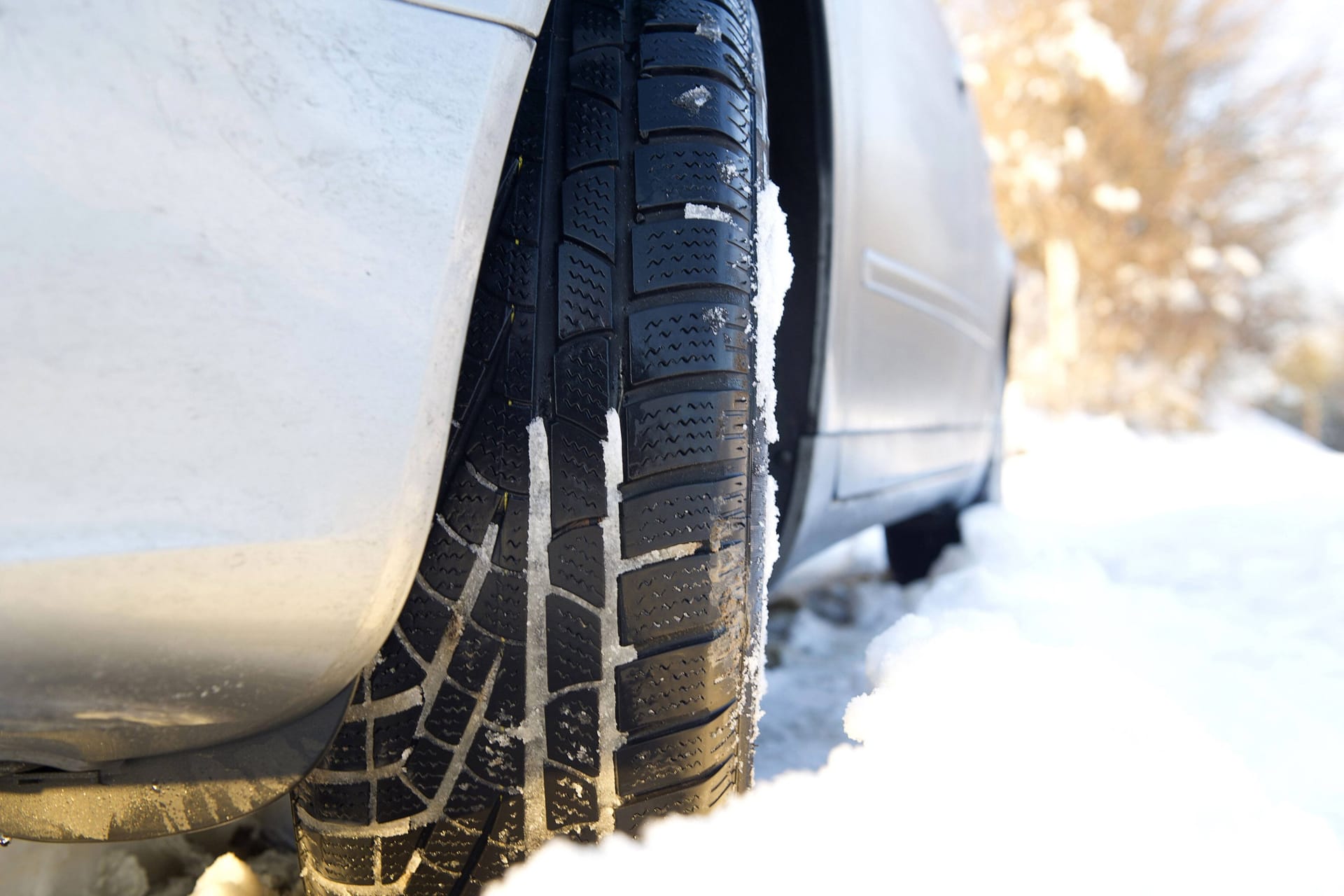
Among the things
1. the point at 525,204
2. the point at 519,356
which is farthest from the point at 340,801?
the point at 525,204

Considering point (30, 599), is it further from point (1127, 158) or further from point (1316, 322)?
point (1316, 322)

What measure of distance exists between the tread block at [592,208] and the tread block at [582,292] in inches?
0.4

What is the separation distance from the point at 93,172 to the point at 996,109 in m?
11.2

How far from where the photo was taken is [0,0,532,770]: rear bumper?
1.55 feet

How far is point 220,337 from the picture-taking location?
51 cm

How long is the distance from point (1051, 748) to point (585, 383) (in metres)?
0.68

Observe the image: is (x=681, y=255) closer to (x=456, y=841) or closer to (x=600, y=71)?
(x=600, y=71)

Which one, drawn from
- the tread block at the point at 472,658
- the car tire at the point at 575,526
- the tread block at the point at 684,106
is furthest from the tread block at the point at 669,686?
the tread block at the point at 684,106

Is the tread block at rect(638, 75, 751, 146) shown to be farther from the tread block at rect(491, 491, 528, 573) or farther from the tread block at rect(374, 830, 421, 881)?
the tread block at rect(374, 830, 421, 881)

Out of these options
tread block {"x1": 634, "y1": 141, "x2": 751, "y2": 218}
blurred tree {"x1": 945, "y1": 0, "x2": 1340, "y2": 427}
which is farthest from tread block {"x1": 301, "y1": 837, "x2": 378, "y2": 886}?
blurred tree {"x1": 945, "y1": 0, "x2": 1340, "y2": 427}

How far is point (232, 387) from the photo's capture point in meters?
0.52

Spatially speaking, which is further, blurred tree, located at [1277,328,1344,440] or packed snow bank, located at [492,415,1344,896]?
blurred tree, located at [1277,328,1344,440]

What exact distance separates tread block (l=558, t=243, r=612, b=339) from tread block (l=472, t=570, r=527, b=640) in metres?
0.20

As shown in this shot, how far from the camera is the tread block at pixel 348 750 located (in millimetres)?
674
